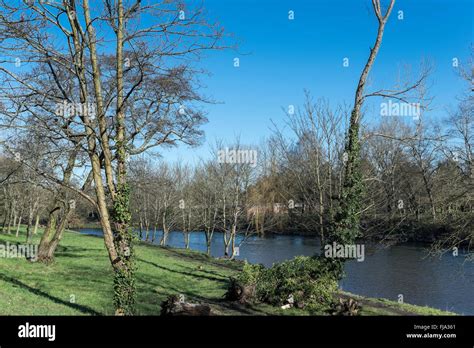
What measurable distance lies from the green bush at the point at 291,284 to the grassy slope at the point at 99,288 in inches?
16.3

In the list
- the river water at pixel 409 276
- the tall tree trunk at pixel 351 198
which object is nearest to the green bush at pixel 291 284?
the tall tree trunk at pixel 351 198

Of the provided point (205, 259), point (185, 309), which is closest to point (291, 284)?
point (185, 309)

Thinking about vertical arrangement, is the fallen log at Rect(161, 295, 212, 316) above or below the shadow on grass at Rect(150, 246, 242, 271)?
above

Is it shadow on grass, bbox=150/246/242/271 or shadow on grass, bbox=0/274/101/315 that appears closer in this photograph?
shadow on grass, bbox=0/274/101/315

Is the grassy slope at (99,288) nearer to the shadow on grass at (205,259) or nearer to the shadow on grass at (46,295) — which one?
the shadow on grass at (46,295)

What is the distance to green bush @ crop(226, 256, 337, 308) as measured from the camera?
12.3 metres

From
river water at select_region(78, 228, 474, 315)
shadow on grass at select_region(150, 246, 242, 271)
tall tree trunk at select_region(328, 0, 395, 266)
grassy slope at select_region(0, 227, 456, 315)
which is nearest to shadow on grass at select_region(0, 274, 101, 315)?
grassy slope at select_region(0, 227, 456, 315)

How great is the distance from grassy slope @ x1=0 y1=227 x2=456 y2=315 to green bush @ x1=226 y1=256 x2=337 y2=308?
0.41m

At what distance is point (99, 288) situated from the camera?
1450cm

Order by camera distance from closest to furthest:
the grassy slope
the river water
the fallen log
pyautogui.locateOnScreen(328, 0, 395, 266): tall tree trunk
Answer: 1. the fallen log
2. the grassy slope
3. pyautogui.locateOnScreen(328, 0, 395, 266): tall tree trunk
4. the river water

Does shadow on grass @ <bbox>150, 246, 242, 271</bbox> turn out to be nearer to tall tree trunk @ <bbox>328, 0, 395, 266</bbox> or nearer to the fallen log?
tall tree trunk @ <bbox>328, 0, 395, 266</bbox>
